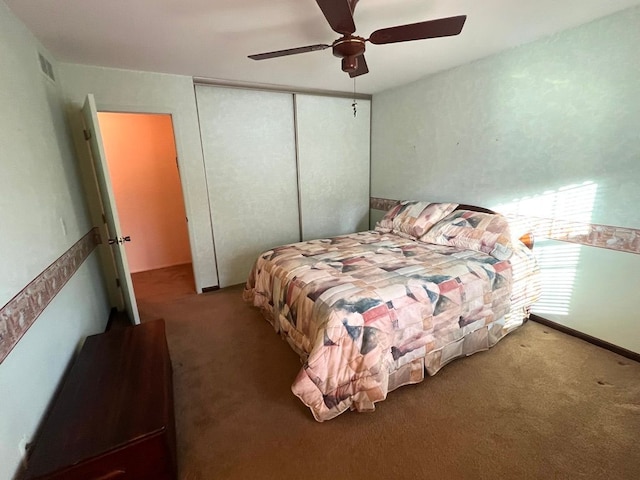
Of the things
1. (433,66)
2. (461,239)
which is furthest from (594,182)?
(433,66)

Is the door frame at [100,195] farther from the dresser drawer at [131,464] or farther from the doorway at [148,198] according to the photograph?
the dresser drawer at [131,464]

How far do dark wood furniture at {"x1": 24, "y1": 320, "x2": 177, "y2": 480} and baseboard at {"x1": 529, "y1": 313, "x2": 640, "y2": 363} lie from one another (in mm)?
2977

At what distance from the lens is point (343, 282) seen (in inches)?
78.7

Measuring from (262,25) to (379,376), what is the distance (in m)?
2.41

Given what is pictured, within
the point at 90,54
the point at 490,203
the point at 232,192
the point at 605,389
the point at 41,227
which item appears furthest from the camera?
the point at 232,192

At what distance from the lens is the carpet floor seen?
4.62 feet

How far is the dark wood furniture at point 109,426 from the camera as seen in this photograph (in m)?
1.11

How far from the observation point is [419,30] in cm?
162

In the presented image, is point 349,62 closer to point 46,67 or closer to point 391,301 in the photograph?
point 391,301

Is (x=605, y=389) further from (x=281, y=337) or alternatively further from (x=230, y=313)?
(x=230, y=313)

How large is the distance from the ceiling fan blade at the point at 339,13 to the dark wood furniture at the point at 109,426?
2.04 meters

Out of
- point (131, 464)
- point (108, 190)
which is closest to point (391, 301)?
point (131, 464)

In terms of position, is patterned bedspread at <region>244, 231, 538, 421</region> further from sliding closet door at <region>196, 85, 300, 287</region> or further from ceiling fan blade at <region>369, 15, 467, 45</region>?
ceiling fan blade at <region>369, 15, 467, 45</region>

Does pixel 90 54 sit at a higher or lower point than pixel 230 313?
higher
